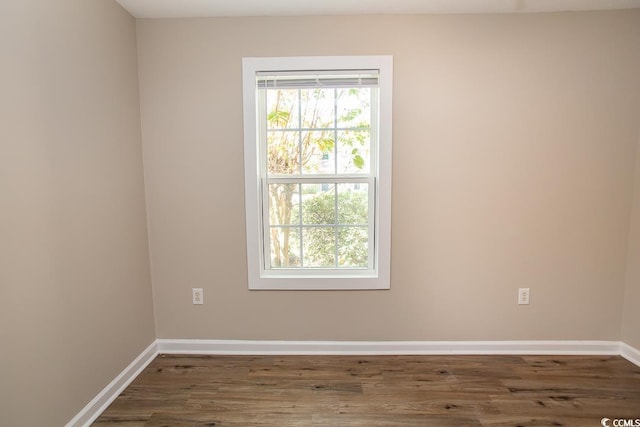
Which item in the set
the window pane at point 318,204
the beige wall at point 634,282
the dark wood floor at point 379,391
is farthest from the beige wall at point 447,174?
the window pane at point 318,204

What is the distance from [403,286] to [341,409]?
875 mm

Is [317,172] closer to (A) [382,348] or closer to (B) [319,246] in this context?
(B) [319,246]

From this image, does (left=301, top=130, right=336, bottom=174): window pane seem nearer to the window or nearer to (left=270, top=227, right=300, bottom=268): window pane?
the window

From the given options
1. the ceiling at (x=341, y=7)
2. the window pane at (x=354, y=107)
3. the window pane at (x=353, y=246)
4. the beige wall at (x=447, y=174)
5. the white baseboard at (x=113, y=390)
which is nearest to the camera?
the white baseboard at (x=113, y=390)

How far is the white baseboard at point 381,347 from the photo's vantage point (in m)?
2.11

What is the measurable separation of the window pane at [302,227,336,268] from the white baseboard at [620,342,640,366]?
2102 millimetres

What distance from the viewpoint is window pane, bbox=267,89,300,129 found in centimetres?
209

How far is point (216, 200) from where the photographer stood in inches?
82.0

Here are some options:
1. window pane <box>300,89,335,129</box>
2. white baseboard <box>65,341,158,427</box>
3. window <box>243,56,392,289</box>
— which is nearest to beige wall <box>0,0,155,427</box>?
white baseboard <box>65,341,158,427</box>

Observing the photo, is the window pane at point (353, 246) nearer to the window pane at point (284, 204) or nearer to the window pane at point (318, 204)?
the window pane at point (318, 204)

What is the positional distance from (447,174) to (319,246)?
1032 mm

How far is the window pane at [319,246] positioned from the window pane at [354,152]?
1.53 ft

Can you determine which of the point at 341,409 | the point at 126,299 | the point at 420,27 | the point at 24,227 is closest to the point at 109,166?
the point at 24,227

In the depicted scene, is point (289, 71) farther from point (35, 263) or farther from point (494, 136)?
point (35, 263)
